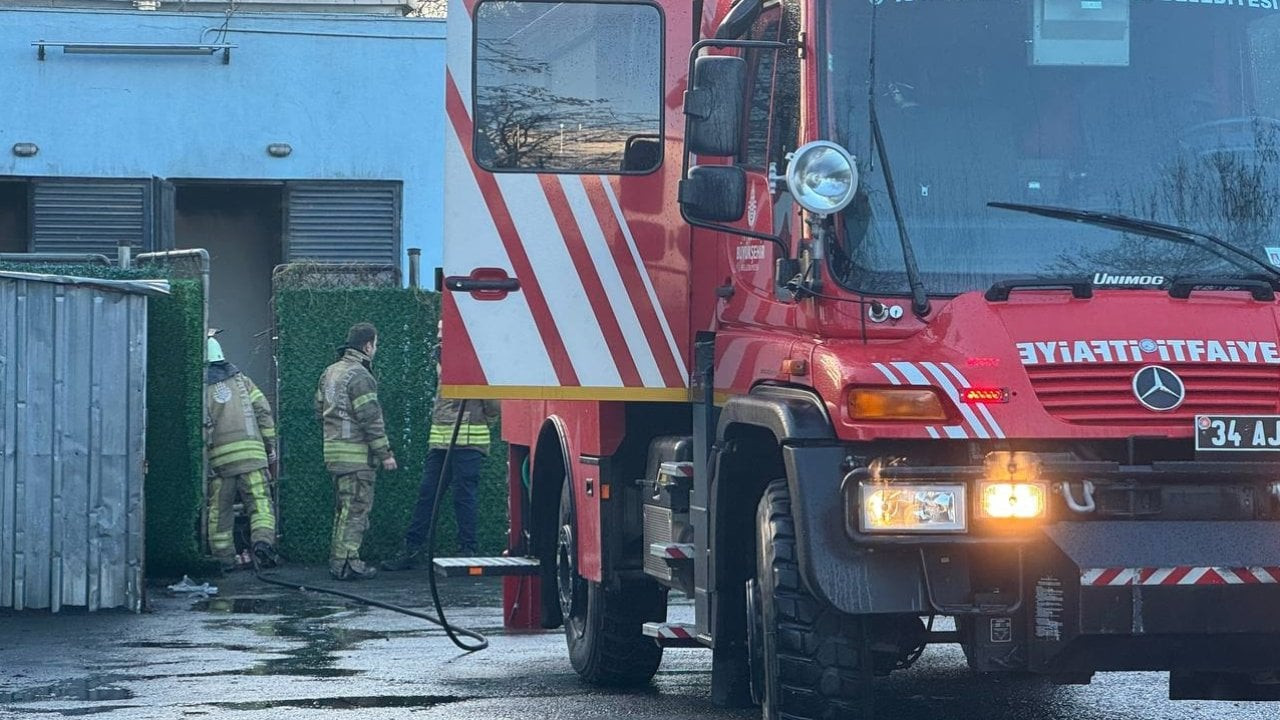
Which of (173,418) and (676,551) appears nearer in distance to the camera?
(676,551)

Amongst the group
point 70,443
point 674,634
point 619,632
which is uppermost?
point 70,443

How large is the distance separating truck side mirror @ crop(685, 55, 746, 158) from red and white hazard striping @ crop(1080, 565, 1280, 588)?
1747 mm

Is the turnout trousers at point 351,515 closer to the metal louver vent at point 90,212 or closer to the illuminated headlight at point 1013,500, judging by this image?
the metal louver vent at point 90,212

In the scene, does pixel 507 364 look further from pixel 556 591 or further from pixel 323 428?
pixel 323 428

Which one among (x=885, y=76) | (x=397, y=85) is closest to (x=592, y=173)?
(x=885, y=76)

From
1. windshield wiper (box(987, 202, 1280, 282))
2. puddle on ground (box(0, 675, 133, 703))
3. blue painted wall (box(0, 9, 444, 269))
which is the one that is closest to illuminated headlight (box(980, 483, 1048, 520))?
windshield wiper (box(987, 202, 1280, 282))

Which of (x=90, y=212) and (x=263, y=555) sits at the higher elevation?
(x=90, y=212)

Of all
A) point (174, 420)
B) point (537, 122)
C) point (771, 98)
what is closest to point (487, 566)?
point (537, 122)

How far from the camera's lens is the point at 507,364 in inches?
318

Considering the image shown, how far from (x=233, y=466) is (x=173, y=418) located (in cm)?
126

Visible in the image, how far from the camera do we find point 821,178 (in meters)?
6.31

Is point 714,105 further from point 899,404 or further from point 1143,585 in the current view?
point 1143,585

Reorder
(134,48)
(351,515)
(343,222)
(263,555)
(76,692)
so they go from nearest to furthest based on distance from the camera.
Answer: (76,692), (351,515), (263,555), (134,48), (343,222)

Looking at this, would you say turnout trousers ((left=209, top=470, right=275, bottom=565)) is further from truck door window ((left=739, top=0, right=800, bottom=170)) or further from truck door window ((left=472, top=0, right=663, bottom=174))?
truck door window ((left=739, top=0, right=800, bottom=170))
